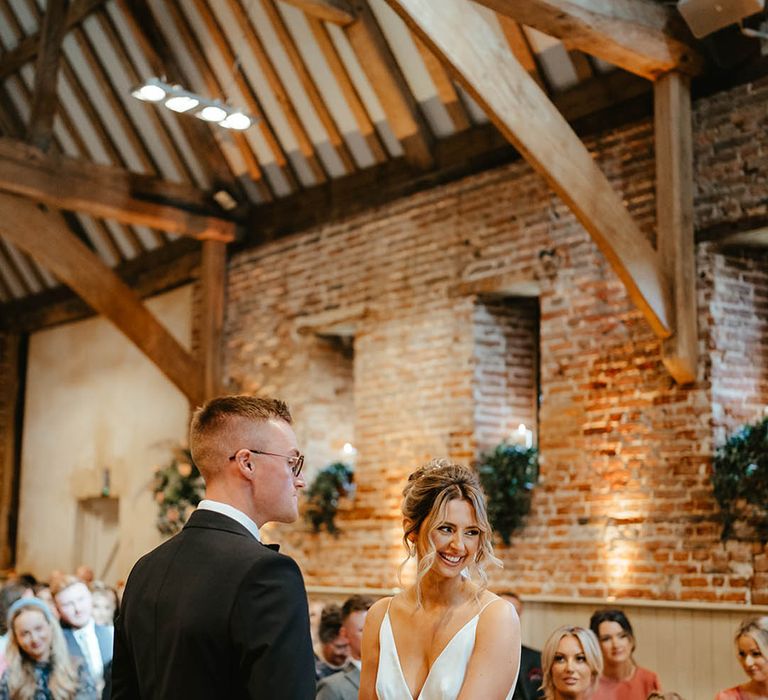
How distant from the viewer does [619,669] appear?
5.70 metres

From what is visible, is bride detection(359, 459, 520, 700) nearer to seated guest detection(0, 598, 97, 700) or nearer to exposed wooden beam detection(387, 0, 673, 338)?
seated guest detection(0, 598, 97, 700)

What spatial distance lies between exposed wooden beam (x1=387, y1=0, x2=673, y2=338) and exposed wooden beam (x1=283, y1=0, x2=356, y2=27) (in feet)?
6.20

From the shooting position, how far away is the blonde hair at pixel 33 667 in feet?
16.0

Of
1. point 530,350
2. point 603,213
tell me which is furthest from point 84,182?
point 603,213

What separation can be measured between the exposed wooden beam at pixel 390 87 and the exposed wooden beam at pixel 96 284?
9.42 ft

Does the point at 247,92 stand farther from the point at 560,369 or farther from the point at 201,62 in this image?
the point at 560,369

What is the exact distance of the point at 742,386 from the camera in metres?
7.19

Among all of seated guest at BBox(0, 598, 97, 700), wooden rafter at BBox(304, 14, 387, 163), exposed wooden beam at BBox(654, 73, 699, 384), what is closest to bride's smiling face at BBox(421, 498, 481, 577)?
Answer: seated guest at BBox(0, 598, 97, 700)

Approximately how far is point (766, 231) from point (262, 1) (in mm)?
4313

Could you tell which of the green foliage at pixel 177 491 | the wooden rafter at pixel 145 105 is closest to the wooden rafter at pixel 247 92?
the wooden rafter at pixel 145 105

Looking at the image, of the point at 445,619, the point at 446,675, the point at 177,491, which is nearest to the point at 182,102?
the point at 177,491

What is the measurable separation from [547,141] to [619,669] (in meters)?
2.89

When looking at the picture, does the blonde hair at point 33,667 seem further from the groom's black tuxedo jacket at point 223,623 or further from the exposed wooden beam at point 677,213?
the exposed wooden beam at point 677,213

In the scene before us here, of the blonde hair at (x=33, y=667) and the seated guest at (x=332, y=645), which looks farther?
the seated guest at (x=332, y=645)
